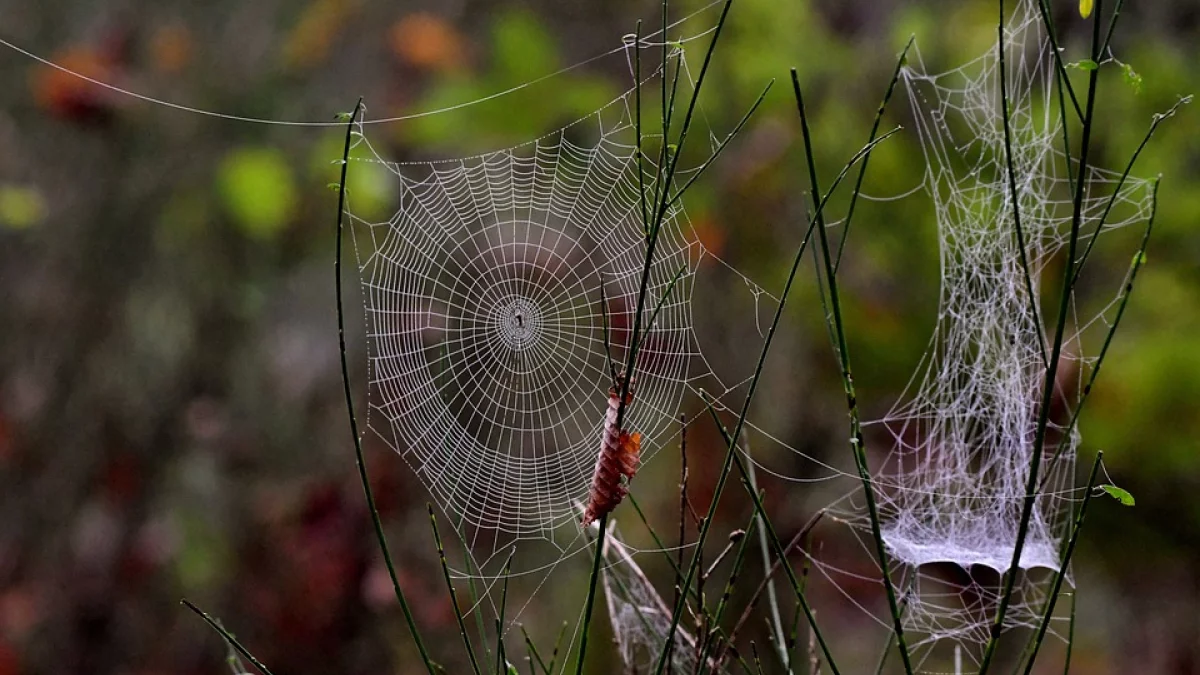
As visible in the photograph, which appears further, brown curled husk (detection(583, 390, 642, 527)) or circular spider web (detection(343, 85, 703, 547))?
circular spider web (detection(343, 85, 703, 547))

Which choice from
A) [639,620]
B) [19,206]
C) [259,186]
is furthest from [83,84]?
[639,620]

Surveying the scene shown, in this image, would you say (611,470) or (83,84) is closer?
(611,470)

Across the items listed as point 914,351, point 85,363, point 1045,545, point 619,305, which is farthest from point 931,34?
point 85,363

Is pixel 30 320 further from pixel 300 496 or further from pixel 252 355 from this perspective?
pixel 300 496

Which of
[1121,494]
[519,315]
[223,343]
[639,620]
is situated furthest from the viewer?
[223,343]

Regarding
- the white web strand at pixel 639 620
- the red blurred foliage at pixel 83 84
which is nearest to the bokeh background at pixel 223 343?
the red blurred foliage at pixel 83 84

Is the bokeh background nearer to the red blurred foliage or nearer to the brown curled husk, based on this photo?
the red blurred foliage

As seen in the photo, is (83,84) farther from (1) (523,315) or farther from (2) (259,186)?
(1) (523,315)

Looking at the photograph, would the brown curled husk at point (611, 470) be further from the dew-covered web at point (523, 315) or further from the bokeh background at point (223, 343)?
the bokeh background at point (223, 343)

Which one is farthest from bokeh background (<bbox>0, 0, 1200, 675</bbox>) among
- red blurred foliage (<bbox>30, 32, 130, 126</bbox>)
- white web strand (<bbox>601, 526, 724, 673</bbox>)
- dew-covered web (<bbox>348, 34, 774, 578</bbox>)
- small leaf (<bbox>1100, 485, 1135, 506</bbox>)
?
small leaf (<bbox>1100, 485, 1135, 506</bbox>)
